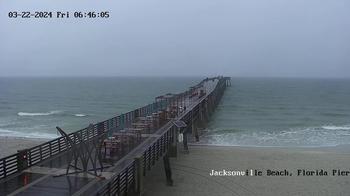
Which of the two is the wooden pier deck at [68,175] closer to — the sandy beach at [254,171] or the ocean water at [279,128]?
the sandy beach at [254,171]

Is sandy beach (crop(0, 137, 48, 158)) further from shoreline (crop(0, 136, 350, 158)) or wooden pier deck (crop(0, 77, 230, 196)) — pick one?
wooden pier deck (crop(0, 77, 230, 196))

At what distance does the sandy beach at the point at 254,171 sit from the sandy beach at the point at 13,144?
992 centimetres

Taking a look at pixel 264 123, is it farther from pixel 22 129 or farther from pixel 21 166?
pixel 21 166

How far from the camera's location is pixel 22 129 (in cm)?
3528

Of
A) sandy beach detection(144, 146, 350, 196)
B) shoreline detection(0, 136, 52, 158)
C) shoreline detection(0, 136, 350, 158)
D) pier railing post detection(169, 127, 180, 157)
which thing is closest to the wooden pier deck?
sandy beach detection(144, 146, 350, 196)

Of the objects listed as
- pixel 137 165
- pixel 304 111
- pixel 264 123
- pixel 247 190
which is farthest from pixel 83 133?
pixel 304 111

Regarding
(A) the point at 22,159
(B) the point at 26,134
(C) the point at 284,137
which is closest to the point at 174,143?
(A) the point at 22,159

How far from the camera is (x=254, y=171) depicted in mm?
17656

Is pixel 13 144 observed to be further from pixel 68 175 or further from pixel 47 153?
pixel 68 175

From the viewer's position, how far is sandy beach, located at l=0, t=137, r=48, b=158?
75.3 feet

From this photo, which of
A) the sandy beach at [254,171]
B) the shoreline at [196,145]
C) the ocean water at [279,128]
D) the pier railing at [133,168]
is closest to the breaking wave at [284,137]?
the ocean water at [279,128]

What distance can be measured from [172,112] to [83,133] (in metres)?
8.49

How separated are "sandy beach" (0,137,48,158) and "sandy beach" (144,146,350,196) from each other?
391 inches

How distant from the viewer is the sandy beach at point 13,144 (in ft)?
75.3
